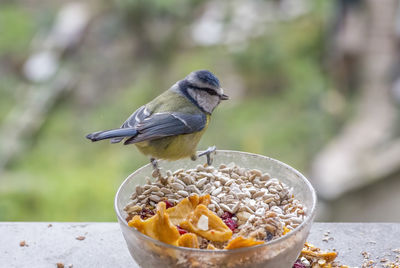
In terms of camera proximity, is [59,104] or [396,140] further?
[59,104]

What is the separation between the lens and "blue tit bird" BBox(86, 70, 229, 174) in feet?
4.26

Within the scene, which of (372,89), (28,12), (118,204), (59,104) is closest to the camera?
(118,204)

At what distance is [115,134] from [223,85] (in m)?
2.53

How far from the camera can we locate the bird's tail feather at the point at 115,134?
114 cm

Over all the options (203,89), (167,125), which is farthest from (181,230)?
(203,89)

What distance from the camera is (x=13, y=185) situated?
9.77ft

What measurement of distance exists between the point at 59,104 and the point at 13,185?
3.11ft

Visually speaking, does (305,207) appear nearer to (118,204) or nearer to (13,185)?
(118,204)

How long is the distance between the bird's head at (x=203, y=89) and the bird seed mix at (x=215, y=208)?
10.2 inches

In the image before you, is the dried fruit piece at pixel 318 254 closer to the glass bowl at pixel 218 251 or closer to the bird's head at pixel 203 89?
the glass bowl at pixel 218 251

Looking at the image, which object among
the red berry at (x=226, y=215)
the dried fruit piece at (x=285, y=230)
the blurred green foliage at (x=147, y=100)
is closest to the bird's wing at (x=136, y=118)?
the red berry at (x=226, y=215)

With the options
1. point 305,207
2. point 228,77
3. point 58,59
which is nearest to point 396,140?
→ point 228,77

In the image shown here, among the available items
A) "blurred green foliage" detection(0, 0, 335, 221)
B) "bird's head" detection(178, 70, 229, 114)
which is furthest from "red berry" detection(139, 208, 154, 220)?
"blurred green foliage" detection(0, 0, 335, 221)

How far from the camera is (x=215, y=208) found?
106 centimetres
